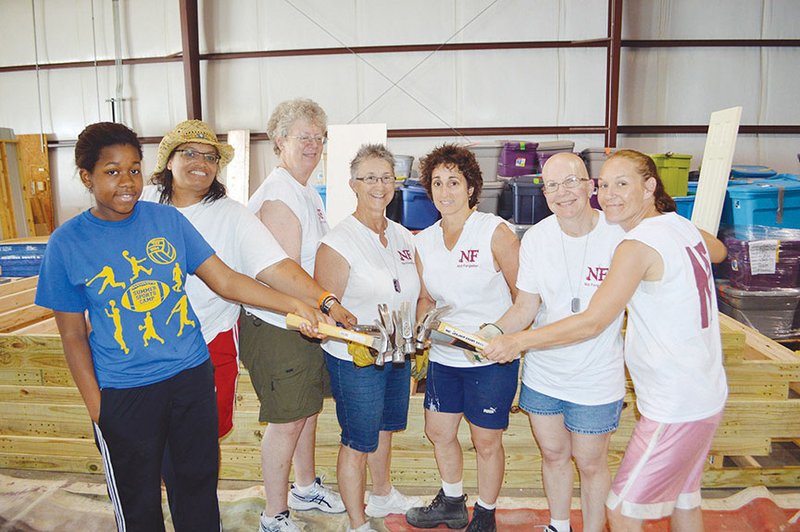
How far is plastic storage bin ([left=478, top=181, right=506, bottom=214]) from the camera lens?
6.76 metres

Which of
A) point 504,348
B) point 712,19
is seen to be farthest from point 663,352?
point 712,19

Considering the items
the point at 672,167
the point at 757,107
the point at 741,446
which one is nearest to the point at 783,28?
the point at 757,107

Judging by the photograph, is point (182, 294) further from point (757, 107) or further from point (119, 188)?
point (757, 107)

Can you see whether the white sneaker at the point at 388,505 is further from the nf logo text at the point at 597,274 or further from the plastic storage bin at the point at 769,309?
the plastic storage bin at the point at 769,309

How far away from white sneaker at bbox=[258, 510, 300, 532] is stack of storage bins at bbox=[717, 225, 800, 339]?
183 inches

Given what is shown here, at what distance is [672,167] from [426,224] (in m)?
3.08

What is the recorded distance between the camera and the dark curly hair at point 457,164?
2.52 m

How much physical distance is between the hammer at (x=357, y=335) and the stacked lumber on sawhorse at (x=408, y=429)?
1.26 metres

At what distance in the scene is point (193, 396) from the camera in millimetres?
2041

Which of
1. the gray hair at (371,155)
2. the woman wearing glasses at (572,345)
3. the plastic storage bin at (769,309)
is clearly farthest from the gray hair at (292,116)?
the plastic storage bin at (769,309)

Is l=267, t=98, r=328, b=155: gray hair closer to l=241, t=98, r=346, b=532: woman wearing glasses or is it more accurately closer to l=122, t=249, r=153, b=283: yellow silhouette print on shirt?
l=241, t=98, r=346, b=532: woman wearing glasses

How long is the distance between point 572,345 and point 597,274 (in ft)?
0.99

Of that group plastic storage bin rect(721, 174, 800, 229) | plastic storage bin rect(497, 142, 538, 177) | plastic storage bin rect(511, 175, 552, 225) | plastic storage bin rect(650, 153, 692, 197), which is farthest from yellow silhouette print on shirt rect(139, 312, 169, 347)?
plastic storage bin rect(650, 153, 692, 197)

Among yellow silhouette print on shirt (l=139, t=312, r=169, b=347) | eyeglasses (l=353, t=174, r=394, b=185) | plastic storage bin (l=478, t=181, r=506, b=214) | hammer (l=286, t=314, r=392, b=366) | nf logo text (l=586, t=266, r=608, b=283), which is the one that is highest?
eyeglasses (l=353, t=174, r=394, b=185)
